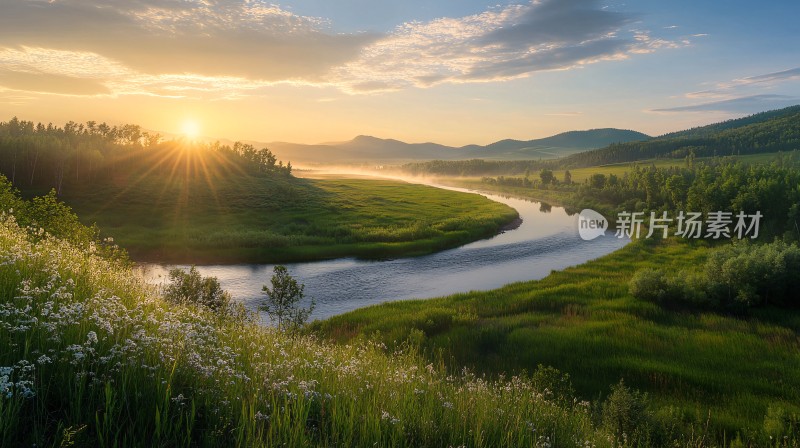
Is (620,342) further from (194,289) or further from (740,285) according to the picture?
(194,289)

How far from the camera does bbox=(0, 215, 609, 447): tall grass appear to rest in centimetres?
549

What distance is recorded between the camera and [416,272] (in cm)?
4775

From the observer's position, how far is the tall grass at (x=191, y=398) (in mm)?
5492

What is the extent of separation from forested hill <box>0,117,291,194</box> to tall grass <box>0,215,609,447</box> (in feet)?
323

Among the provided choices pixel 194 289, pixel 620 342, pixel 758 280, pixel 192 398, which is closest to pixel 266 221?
pixel 194 289

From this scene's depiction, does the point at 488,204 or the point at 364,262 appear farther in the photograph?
the point at 488,204

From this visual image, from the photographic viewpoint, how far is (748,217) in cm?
6297

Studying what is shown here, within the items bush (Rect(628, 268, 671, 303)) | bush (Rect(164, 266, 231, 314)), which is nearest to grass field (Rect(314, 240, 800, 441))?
bush (Rect(628, 268, 671, 303))

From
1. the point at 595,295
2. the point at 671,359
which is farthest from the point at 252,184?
the point at 671,359

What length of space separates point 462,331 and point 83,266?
1876 cm

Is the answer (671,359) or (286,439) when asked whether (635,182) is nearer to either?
(671,359)

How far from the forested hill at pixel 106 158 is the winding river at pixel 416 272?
64931 mm

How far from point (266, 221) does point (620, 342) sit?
Answer: 62596mm

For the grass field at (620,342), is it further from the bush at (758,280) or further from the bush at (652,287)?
the bush at (758,280)
